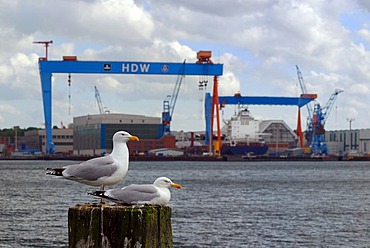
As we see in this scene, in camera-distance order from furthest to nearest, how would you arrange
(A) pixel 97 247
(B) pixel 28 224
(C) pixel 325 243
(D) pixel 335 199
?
(D) pixel 335 199, (B) pixel 28 224, (C) pixel 325 243, (A) pixel 97 247

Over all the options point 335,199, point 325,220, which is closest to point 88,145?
point 335,199

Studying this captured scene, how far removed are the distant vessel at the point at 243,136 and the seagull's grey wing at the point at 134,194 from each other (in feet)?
416

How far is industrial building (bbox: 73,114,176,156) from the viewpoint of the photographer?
131125 mm

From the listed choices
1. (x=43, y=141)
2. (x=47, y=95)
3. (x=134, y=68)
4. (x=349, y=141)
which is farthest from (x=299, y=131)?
(x=134, y=68)

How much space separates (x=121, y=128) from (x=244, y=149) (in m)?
19.4

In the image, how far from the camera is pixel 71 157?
128m

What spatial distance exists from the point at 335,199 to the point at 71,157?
89.7 m

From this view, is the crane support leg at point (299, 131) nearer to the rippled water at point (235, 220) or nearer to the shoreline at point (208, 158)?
the shoreline at point (208, 158)

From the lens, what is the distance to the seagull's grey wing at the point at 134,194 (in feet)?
17.3

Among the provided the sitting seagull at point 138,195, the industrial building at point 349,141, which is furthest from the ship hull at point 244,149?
the sitting seagull at point 138,195

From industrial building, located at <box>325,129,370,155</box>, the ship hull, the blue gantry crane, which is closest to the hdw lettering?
the blue gantry crane

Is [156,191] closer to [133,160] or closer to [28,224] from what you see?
[28,224]

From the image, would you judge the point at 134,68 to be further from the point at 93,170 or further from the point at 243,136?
the point at 93,170

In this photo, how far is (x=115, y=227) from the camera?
4.43m
